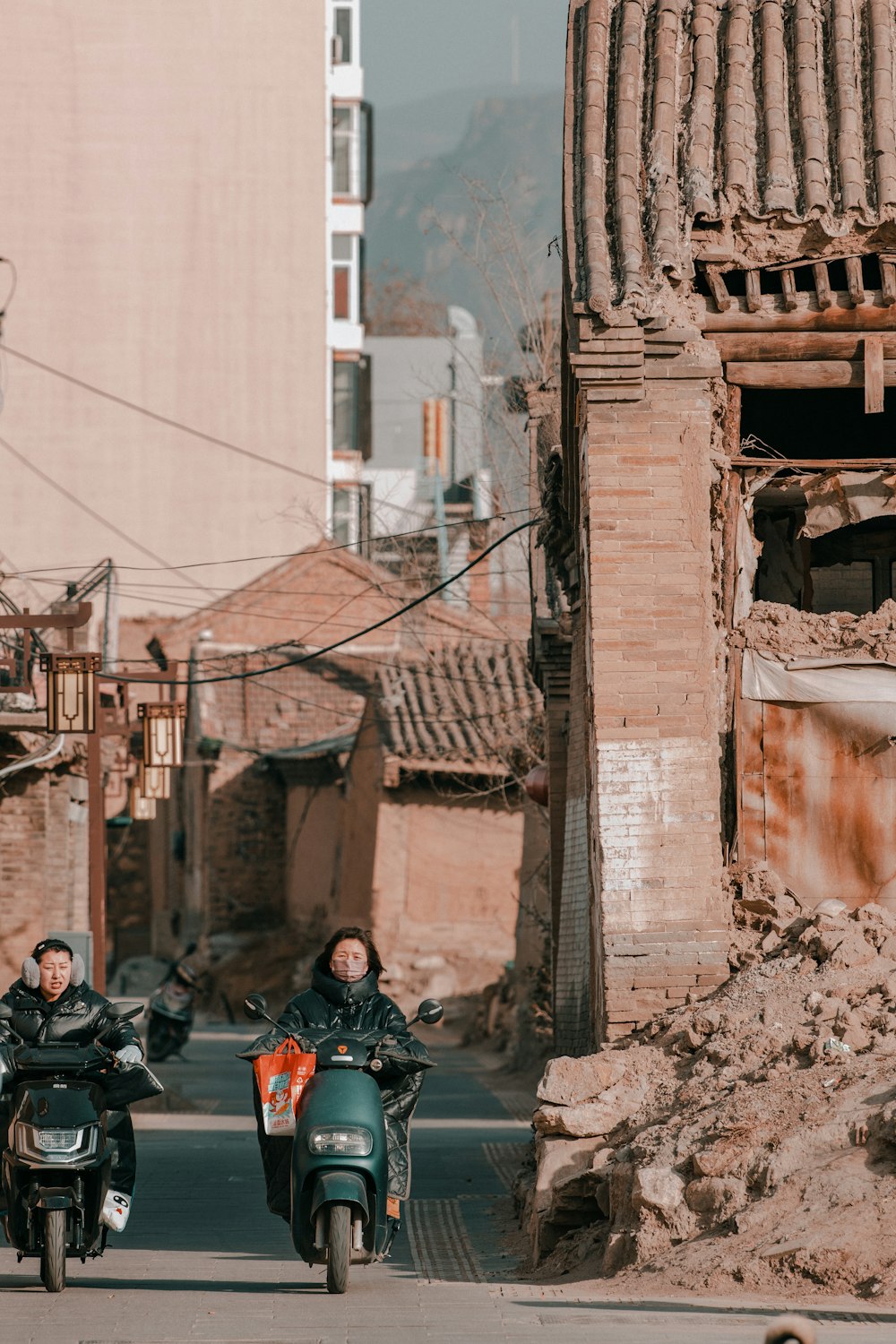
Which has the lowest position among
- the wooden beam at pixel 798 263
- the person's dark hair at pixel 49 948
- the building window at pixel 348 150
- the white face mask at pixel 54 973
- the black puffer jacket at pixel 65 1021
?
the black puffer jacket at pixel 65 1021

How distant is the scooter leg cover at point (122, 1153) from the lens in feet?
29.8

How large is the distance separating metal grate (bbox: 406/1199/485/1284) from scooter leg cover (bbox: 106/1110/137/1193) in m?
1.47

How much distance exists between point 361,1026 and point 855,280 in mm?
5800

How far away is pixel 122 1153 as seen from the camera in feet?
30.0

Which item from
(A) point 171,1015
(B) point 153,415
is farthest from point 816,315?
(B) point 153,415

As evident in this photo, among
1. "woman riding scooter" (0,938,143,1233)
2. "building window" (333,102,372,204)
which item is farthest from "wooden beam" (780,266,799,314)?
"building window" (333,102,372,204)

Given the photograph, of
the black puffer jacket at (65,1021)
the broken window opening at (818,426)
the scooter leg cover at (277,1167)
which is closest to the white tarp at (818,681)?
the broken window opening at (818,426)

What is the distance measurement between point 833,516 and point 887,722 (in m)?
1.50

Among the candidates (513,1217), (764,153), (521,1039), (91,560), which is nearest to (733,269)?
(764,153)

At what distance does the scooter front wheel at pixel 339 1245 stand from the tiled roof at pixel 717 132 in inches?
222

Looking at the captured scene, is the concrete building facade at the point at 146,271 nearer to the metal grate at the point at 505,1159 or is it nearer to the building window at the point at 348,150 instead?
the building window at the point at 348,150

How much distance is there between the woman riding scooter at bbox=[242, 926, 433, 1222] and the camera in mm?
8914

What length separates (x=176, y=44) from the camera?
40812 mm

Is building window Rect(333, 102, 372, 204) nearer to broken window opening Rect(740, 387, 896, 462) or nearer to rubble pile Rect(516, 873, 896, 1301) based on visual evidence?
broken window opening Rect(740, 387, 896, 462)
